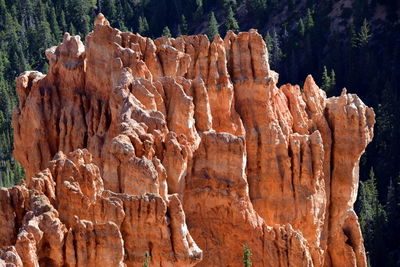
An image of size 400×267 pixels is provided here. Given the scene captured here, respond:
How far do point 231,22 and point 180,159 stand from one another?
365 feet

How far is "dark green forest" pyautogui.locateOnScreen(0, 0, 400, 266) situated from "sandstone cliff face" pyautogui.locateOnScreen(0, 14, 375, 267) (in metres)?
39.1

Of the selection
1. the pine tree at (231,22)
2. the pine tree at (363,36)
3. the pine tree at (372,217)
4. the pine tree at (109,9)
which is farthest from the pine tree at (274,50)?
the pine tree at (372,217)

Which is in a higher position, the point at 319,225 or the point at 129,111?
the point at 129,111

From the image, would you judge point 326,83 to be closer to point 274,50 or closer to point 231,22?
point 274,50

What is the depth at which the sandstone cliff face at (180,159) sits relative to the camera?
43.9 metres

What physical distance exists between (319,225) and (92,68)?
41.0 feet

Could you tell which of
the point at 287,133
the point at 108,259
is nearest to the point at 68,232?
the point at 108,259

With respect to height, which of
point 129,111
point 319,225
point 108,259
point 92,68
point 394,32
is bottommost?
point 108,259

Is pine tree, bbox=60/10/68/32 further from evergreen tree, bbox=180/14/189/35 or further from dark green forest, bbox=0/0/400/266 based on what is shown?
evergreen tree, bbox=180/14/189/35

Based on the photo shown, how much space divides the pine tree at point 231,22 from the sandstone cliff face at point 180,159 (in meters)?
96.3

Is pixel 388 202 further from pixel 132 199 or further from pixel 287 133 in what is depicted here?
pixel 132 199

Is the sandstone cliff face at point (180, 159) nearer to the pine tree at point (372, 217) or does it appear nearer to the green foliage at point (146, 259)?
the green foliage at point (146, 259)

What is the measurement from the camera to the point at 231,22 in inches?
6309

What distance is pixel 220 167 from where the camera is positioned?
52.0 metres
